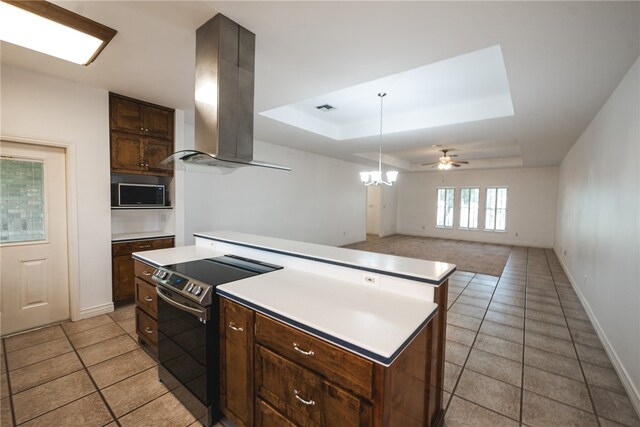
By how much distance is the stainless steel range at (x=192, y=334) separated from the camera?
5.35 ft

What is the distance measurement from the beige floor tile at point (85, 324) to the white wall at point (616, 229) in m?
4.74

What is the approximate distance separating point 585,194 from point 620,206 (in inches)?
79.7

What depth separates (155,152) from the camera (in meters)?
3.53

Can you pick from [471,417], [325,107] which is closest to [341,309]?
[471,417]

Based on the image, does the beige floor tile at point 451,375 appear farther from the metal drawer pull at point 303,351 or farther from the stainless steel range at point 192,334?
the stainless steel range at point 192,334

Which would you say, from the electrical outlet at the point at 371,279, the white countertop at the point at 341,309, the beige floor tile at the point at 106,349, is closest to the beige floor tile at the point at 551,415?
the white countertop at the point at 341,309

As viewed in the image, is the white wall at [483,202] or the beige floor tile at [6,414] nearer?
the beige floor tile at [6,414]

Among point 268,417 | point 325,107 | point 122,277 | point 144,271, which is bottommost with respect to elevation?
point 268,417

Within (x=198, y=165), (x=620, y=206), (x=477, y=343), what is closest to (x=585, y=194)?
(x=620, y=206)

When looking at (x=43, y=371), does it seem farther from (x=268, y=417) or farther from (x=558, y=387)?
(x=558, y=387)

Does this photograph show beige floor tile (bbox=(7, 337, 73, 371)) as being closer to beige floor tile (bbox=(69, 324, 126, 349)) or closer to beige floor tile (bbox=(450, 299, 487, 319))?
beige floor tile (bbox=(69, 324, 126, 349))

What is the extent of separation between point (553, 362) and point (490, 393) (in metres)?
0.89

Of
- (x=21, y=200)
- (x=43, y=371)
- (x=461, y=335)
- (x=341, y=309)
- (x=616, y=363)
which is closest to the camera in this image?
(x=341, y=309)

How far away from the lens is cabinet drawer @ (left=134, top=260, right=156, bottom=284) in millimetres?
2258
